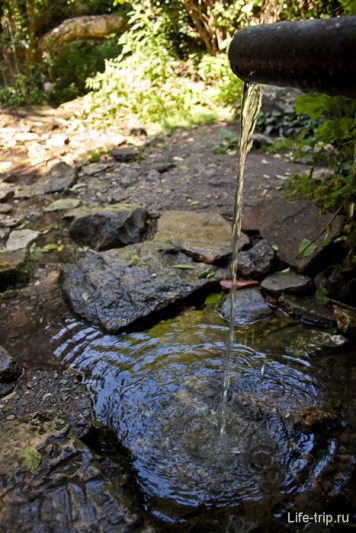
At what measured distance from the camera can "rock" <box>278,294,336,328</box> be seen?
3.03 metres

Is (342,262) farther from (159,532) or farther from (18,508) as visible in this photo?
(18,508)

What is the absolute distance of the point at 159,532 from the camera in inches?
69.4

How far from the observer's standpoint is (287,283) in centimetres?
329

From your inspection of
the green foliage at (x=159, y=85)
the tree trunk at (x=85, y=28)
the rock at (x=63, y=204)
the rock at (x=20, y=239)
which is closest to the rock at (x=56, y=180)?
the rock at (x=63, y=204)

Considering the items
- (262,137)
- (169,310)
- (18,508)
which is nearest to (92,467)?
(18,508)

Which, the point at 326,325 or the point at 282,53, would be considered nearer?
the point at 282,53

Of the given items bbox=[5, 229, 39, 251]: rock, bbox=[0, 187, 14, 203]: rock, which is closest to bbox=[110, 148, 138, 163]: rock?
bbox=[0, 187, 14, 203]: rock

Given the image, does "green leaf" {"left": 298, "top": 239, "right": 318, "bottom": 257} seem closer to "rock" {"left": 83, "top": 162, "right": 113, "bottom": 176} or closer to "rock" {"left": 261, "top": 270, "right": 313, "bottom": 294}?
"rock" {"left": 261, "top": 270, "right": 313, "bottom": 294}

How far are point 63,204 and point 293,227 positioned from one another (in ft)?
7.80

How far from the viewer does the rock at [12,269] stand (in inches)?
139

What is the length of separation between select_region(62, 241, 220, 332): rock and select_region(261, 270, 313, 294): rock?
433 millimetres

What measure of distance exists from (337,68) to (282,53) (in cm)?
24

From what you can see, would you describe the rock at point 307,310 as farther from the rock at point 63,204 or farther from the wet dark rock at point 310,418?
the rock at point 63,204

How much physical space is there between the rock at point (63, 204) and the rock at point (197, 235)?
1.03m
